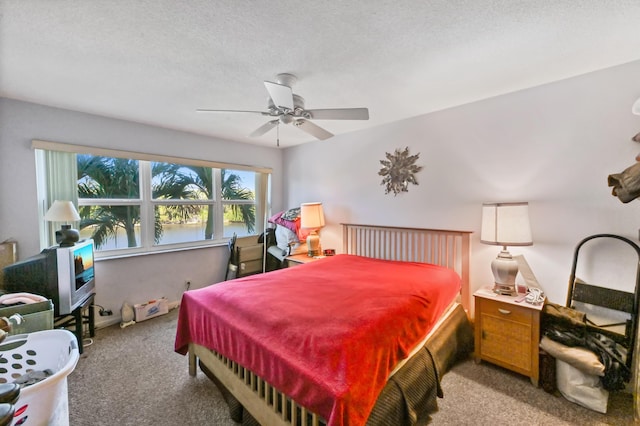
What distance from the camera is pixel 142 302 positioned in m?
3.20

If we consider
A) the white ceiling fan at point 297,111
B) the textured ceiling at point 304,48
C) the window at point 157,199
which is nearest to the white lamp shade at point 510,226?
the textured ceiling at point 304,48

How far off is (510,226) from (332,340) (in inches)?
70.6

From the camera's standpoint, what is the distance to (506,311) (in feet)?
6.84

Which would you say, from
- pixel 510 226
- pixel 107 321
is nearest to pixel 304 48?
pixel 510 226

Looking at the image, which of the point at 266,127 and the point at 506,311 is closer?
the point at 506,311

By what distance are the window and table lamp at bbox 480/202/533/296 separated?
132 inches

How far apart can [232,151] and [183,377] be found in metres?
3.03

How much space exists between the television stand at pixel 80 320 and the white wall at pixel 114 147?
0.25 meters

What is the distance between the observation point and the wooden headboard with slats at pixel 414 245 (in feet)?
8.63

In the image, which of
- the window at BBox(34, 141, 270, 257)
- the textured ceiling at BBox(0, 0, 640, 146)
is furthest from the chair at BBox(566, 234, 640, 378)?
the window at BBox(34, 141, 270, 257)

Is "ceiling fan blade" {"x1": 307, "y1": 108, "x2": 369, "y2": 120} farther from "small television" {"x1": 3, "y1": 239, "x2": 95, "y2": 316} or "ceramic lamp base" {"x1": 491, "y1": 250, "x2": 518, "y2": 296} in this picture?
"small television" {"x1": 3, "y1": 239, "x2": 95, "y2": 316}

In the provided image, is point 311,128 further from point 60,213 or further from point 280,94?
point 60,213

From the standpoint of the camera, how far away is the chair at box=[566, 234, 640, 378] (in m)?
1.80

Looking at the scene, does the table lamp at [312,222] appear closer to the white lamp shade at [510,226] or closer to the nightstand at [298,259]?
the nightstand at [298,259]
